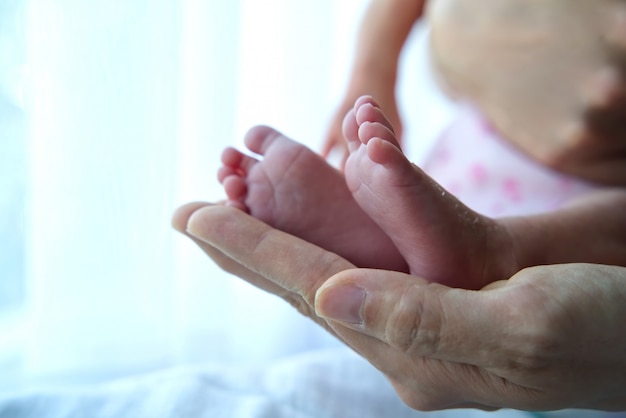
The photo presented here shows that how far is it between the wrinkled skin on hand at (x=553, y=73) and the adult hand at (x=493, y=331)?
1.07 feet

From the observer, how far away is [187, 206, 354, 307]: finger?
1.57 ft

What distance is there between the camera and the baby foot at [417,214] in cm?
46

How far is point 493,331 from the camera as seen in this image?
0.39 meters

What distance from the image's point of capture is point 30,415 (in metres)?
0.56

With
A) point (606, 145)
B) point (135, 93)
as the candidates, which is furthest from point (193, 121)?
point (606, 145)

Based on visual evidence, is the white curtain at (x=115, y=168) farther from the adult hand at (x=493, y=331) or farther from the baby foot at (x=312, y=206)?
the adult hand at (x=493, y=331)

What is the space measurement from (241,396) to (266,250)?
20 centimetres

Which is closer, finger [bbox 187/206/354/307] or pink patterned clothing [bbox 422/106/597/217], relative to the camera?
finger [bbox 187/206/354/307]

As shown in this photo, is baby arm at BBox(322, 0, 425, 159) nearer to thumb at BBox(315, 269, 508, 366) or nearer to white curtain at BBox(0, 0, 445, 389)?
white curtain at BBox(0, 0, 445, 389)

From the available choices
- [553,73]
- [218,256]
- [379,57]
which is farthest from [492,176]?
[218,256]

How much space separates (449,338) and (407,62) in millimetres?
954

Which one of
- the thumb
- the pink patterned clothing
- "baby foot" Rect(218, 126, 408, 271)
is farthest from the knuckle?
the pink patterned clothing

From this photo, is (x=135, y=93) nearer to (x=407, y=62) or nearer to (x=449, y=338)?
(x=449, y=338)

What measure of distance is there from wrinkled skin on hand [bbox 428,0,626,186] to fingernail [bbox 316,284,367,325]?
0.45m
